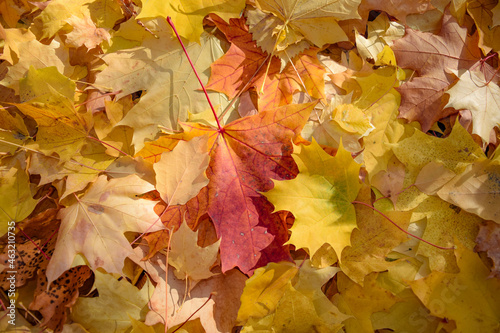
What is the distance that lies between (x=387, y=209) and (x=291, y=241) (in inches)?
13.1

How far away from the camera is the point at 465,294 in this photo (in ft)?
2.82

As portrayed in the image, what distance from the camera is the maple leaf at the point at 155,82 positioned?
0.97 meters

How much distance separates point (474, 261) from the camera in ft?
2.93

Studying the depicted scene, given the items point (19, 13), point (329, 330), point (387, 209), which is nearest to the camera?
point (329, 330)

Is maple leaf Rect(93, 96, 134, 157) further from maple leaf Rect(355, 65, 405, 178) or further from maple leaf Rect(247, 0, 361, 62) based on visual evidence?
maple leaf Rect(355, 65, 405, 178)

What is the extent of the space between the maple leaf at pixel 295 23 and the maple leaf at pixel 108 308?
0.83 m

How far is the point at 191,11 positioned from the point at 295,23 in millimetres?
320

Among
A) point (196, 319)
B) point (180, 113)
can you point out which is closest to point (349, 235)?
point (196, 319)

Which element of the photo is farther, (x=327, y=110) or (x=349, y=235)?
(x=327, y=110)

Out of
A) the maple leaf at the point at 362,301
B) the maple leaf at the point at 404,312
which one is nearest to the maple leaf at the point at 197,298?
the maple leaf at the point at 362,301

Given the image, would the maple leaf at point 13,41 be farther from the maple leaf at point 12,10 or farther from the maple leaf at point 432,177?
the maple leaf at point 432,177

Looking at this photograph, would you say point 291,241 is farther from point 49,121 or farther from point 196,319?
point 49,121

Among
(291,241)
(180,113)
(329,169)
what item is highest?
(180,113)

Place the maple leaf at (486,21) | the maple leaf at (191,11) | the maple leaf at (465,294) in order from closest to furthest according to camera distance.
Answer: the maple leaf at (465,294)
the maple leaf at (191,11)
the maple leaf at (486,21)
